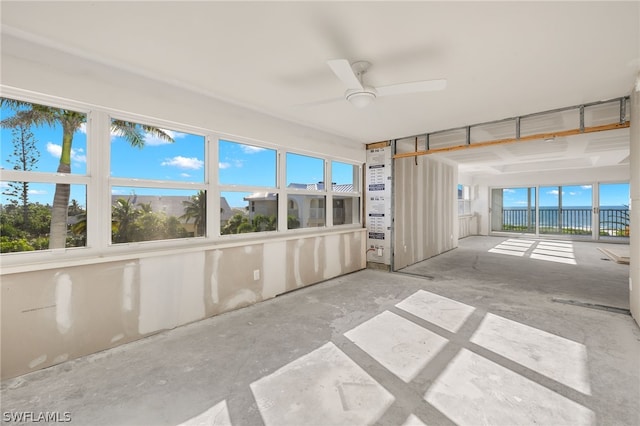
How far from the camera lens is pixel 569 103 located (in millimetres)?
3314

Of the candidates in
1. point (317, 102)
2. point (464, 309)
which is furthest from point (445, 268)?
point (317, 102)

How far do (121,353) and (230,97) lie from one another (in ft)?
8.97

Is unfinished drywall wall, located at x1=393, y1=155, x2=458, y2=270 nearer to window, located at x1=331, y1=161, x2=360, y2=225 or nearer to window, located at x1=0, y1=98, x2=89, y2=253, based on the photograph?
window, located at x1=331, y1=161, x2=360, y2=225

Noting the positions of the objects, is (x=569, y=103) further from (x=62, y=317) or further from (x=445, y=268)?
(x=62, y=317)

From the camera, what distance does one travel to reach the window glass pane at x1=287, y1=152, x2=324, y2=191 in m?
4.14

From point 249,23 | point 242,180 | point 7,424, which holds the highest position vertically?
point 249,23

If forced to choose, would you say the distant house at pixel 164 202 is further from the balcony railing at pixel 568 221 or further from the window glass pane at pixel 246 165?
the balcony railing at pixel 568 221

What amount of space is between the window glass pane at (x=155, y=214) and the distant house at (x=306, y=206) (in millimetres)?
692

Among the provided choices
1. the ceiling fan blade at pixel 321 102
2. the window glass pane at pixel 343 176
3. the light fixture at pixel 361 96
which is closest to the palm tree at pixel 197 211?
the ceiling fan blade at pixel 321 102

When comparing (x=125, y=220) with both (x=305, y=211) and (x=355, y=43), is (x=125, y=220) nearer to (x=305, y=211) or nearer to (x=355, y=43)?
(x=305, y=211)

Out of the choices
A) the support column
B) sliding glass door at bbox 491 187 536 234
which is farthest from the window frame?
sliding glass door at bbox 491 187 536 234

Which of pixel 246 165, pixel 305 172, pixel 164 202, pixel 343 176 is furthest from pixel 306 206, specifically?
pixel 164 202

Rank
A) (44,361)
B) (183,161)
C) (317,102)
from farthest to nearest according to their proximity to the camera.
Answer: (317,102) < (183,161) < (44,361)

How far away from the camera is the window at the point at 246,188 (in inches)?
132
